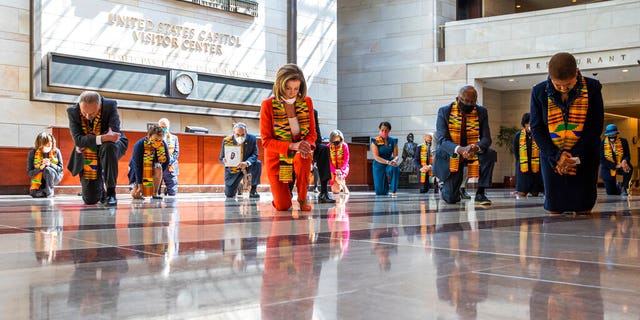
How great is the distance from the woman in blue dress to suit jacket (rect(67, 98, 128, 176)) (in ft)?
21.5

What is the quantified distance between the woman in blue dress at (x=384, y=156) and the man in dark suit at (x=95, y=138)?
21.5 ft

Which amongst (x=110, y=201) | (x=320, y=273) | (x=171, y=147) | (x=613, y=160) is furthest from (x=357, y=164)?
(x=320, y=273)

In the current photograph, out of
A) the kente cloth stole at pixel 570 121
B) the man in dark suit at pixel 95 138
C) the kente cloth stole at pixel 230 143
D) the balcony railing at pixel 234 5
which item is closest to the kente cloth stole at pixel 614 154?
the kente cloth stole at pixel 230 143

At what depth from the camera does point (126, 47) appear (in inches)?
726

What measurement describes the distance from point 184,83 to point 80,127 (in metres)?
11.2

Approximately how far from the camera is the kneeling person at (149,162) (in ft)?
41.1

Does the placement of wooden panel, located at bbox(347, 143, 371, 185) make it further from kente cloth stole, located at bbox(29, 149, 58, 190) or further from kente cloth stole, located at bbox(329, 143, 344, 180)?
kente cloth stole, located at bbox(29, 149, 58, 190)

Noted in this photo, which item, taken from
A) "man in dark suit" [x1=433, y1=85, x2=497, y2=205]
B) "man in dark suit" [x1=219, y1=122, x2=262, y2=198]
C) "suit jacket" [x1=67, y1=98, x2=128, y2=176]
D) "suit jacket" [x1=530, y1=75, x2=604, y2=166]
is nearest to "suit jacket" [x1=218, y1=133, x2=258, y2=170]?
"man in dark suit" [x1=219, y1=122, x2=262, y2=198]

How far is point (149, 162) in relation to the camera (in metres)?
12.6

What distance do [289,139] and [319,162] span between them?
294cm

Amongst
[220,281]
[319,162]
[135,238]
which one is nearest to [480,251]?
[220,281]

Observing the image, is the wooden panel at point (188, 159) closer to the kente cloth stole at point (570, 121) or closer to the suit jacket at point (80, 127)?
the suit jacket at point (80, 127)

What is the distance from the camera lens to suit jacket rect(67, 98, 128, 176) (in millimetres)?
8281

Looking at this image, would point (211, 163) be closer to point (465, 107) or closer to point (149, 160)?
point (149, 160)
